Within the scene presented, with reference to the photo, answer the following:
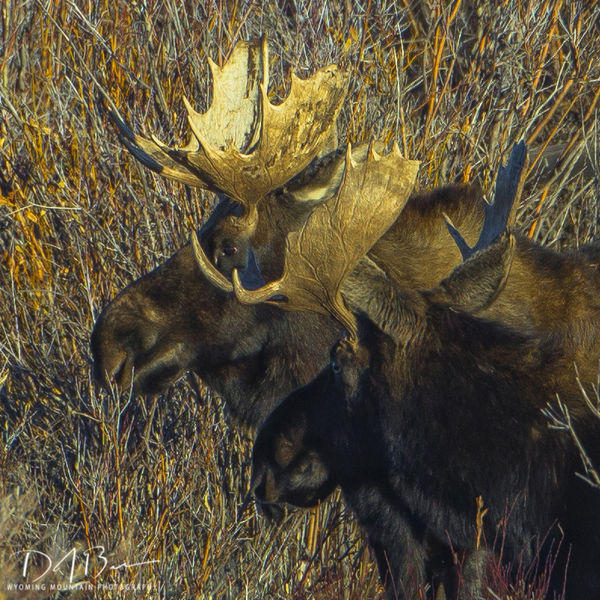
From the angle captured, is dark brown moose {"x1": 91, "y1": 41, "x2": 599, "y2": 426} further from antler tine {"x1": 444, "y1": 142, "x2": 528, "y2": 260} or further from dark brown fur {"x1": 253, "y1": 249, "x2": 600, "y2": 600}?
dark brown fur {"x1": 253, "y1": 249, "x2": 600, "y2": 600}

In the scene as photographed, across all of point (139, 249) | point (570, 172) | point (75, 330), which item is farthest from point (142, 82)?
point (570, 172)

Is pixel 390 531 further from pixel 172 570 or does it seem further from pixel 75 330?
pixel 75 330

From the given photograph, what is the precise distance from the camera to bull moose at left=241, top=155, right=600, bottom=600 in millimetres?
3654

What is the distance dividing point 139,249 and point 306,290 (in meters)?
1.75

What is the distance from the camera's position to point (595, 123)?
601cm

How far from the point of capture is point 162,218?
539 cm

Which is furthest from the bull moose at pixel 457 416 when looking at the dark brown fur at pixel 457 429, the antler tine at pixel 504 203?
the antler tine at pixel 504 203

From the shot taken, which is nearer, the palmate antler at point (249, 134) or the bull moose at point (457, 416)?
the bull moose at point (457, 416)

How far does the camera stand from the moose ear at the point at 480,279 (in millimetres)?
3646
